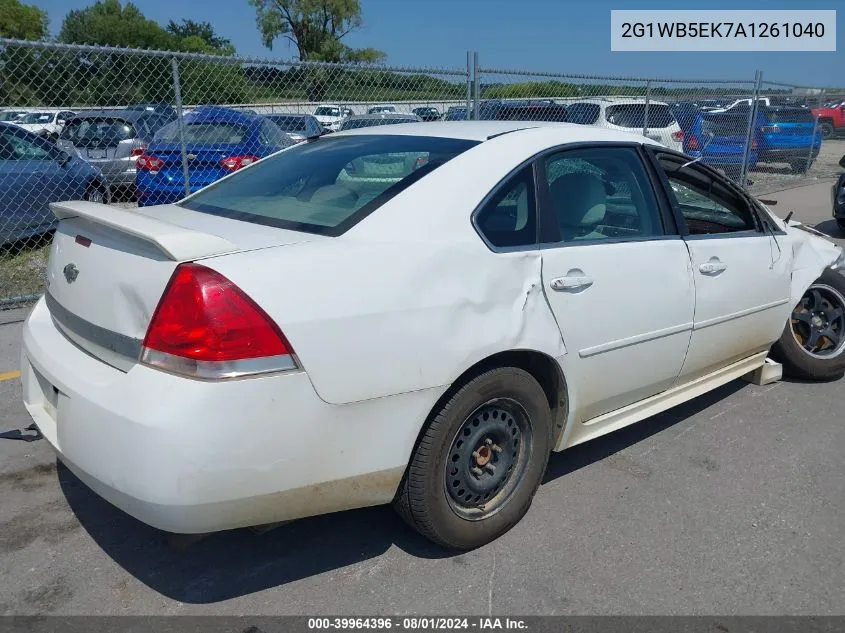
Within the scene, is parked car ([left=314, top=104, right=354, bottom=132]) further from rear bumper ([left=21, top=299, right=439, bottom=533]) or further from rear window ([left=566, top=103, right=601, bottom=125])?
rear bumper ([left=21, top=299, right=439, bottom=533])

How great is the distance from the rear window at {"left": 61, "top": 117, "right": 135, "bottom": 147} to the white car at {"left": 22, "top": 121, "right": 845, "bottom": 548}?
8654 millimetres

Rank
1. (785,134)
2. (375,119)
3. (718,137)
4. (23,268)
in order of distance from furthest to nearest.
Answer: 1. (785,134)
2. (718,137)
3. (375,119)
4. (23,268)

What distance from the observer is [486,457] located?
2893 mm

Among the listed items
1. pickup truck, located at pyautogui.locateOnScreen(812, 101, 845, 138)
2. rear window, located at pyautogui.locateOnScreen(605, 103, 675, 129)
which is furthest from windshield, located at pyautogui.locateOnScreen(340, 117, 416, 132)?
pickup truck, located at pyautogui.locateOnScreen(812, 101, 845, 138)

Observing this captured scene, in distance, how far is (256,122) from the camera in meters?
9.64

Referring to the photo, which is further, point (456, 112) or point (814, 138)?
point (814, 138)

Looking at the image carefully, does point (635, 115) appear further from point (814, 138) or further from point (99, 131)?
point (99, 131)

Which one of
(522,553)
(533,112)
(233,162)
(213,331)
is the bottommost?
(522,553)

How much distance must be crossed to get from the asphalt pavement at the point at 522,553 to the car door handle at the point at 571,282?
1001mm

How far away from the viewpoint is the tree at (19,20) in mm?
51969

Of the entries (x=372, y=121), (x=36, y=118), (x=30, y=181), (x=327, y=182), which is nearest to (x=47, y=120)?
(x=36, y=118)

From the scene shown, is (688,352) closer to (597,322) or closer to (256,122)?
(597,322)

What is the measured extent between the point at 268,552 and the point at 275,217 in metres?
1.30

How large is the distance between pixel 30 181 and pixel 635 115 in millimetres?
9318
